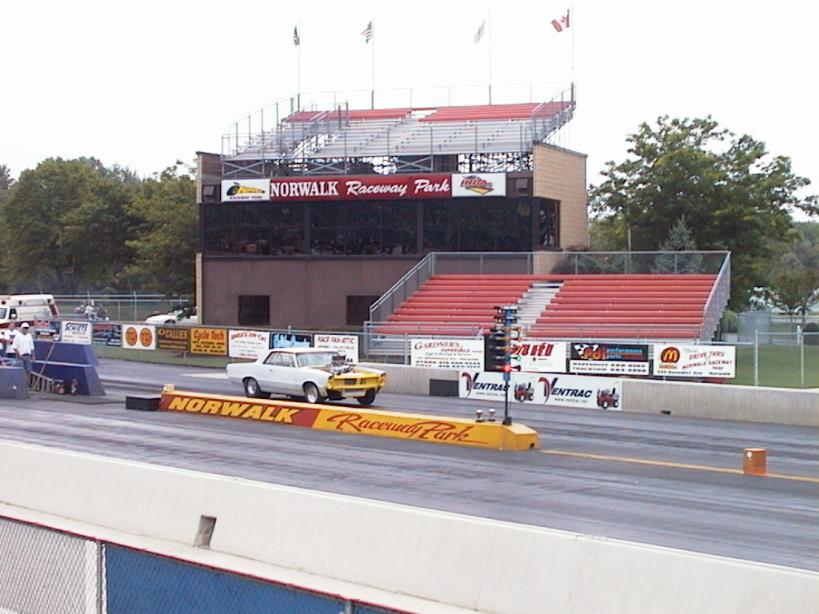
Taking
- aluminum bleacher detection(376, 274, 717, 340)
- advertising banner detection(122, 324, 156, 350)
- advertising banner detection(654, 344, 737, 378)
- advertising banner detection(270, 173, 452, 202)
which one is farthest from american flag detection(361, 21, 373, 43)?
advertising banner detection(654, 344, 737, 378)

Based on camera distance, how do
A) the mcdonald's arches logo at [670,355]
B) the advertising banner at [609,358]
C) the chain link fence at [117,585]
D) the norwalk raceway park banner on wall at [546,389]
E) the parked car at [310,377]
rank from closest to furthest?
the chain link fence at [117,585], the parked car at [310,377], the norwalk raceway park banner on wall at [546,389], the mcdonald's arches logo at [670,355], the advertising banner at [609,358]

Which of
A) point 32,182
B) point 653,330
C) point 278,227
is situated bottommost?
point 653,330

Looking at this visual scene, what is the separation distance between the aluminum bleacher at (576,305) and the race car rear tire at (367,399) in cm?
1145

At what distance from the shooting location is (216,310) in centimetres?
5634

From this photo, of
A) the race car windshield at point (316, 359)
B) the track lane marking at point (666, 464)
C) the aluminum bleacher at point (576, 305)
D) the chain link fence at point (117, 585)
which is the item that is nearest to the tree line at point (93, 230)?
the aluminum bleacher at point (576, 305)

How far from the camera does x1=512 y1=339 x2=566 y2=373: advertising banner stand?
3675cm

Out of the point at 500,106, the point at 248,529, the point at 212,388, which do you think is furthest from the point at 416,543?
the point at 500,106

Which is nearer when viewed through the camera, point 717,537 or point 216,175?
point 717,537

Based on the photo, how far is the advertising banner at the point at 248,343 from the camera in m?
44.1

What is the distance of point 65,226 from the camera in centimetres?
8294

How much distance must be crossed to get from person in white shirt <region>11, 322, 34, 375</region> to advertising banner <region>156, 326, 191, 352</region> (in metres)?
14.3

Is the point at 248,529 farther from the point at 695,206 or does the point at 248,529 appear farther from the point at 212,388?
the point at 695,206

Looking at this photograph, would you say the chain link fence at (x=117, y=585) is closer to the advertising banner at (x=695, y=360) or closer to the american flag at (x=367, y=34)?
the advertising banner at (x=695, y=360)

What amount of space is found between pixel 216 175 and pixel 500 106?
14529 mm
